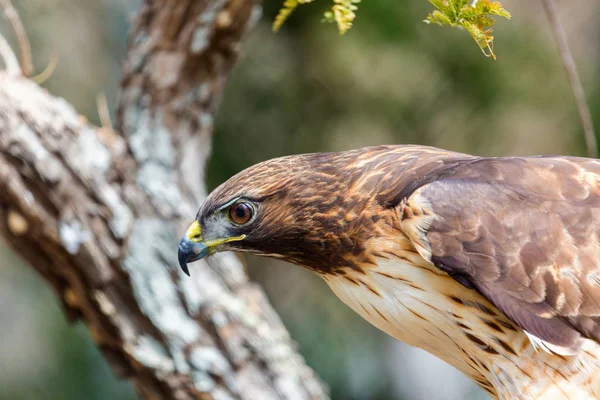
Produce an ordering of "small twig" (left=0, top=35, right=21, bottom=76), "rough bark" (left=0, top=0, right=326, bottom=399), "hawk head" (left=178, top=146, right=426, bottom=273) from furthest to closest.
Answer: "small twig" (left=0, top=35, right=21, bottom=76) → "rough bark" (left=0, top=0, right=326, bottom=399) → "hawk head" (left=178, top=146, right=426, bottom=273)

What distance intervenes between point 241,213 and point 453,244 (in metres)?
0.61

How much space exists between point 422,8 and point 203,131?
5.14 ft

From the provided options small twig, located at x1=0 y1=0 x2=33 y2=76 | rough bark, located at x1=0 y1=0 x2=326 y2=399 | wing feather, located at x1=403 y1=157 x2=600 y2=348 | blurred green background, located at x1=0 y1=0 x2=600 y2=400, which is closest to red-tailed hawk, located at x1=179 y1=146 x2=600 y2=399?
wing feather, located at x1=403 y1=157 x2=600 y2=348

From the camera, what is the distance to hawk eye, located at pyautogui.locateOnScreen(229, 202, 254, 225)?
2.01 metres

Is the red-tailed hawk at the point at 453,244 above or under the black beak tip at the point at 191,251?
above

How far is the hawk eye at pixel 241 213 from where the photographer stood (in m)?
2.01

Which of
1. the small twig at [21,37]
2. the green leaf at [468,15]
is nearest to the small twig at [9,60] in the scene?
the small twig at [21,37]

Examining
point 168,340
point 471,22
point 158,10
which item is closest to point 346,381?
point 168,340

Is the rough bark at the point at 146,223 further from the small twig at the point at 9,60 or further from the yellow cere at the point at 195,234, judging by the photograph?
the yellow cere at the point at 195,234

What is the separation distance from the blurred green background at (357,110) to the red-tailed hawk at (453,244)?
2151mm

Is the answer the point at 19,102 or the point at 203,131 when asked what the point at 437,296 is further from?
the point at 19,102

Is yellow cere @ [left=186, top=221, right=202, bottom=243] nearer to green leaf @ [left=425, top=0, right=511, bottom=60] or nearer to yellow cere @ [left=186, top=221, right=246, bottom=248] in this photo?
yellow cere @ [left=186, top=221, right=246, bottom=248]

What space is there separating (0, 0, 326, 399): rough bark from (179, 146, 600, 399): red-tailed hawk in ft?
3.24

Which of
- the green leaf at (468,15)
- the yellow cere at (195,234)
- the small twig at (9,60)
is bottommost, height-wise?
the yellow cere at (195,234)
